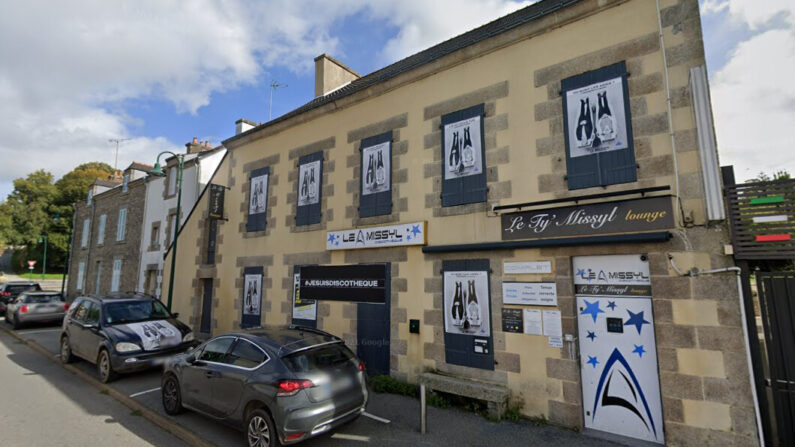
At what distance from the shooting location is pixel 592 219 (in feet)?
20.5

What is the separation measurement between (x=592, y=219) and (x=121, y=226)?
24772mm

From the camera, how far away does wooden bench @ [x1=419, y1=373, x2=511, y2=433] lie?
635 centimetres

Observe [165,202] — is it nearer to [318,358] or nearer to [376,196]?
[376,196]

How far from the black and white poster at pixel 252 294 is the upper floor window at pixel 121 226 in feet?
47.4

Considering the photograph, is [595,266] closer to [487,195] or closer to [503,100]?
[487,195]

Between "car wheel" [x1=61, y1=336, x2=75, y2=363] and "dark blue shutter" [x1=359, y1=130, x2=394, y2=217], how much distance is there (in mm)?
8751

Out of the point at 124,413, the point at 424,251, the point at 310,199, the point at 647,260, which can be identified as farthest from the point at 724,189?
the point at 124,413

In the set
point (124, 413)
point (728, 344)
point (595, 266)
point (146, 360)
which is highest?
point (595, 266)

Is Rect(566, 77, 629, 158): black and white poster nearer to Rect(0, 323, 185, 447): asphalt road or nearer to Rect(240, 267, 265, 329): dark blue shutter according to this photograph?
Rect(0, 323, 185, 447): asphalt road

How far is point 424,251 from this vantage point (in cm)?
809

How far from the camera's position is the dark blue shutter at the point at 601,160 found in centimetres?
615

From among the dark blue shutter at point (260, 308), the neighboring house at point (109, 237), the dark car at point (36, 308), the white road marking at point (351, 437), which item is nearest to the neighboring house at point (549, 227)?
the dark blue shutter at point (260, 308)

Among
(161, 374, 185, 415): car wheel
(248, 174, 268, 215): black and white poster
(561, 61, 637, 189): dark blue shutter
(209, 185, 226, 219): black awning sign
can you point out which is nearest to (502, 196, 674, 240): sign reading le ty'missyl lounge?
(561, 61, 637, 189): dark blue shutter

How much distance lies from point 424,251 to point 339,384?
3.52 metres
